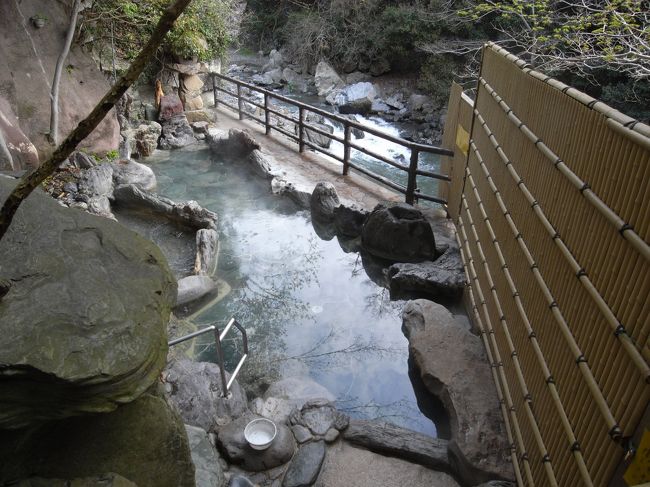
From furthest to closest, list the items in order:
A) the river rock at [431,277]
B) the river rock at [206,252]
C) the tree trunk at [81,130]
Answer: the river rock at [206,252] → the river rock at [431,277] → the tree trunk at [81,130]

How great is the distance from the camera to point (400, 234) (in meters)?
6.26

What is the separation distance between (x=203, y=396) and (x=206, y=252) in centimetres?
268

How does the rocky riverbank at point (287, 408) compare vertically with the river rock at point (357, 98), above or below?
above

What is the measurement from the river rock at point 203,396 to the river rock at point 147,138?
6.89m

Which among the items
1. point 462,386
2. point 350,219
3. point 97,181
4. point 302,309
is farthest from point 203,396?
point 97,181

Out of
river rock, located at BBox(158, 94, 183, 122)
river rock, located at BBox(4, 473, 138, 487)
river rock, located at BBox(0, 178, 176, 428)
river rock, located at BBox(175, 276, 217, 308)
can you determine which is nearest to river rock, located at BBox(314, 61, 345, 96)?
river rock, located at BBox(158, 94, 183, 122)

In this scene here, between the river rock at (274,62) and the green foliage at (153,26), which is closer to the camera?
the green foliage at (153,26)

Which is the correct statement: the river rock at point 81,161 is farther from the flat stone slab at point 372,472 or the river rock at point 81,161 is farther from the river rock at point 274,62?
the river rock at point 274,62

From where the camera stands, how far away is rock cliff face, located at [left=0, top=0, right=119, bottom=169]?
24.8 feet

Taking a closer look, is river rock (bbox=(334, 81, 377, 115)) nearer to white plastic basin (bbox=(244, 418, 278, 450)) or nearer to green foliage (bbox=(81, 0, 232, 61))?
green foliage (bbox=(81, 0, 232, 61))

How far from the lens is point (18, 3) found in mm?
→ 8055

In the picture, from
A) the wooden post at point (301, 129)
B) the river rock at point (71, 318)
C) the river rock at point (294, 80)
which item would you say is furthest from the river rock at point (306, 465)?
the river rock at point (294, 80)

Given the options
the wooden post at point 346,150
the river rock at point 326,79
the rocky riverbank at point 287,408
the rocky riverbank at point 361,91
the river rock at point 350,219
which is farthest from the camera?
the river rock at point 326,79

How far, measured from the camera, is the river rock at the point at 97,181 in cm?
733
